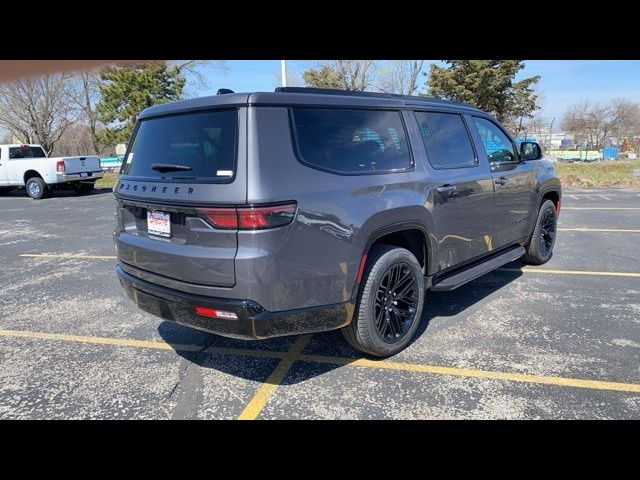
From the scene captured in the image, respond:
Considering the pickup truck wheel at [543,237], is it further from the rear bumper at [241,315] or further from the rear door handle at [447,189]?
the rear bumper at [241,315]

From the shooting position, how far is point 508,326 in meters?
3.90

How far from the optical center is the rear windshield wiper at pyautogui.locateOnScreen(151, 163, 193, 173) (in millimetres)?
2799

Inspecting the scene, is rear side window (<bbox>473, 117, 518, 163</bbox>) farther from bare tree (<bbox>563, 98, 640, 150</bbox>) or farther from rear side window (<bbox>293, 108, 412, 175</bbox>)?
bare tree (<bbox>563, 98, 640, 150</bbox>)

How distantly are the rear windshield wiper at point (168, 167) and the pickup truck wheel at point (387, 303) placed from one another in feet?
4.69

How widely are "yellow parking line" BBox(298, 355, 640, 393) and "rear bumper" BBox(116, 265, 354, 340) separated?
0.60 meters

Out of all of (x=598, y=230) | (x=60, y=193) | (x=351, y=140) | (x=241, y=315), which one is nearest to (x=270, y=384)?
(x=241, y=315)

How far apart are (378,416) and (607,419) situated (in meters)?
1.36

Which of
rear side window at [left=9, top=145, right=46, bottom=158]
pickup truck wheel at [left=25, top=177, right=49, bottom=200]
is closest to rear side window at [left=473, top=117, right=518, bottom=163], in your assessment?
pickup truck wheel at [left=25, top=177, right=49, bottom=200]

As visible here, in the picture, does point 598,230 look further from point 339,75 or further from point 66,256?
point 339,75

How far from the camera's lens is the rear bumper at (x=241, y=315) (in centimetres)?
256

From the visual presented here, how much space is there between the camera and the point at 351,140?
3.06 metres

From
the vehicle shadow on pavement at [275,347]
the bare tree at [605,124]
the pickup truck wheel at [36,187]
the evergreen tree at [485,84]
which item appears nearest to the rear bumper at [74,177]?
the pickup truck wheel at [36,187]

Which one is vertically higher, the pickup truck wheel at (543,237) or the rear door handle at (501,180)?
the rear door handle at (501,180)
